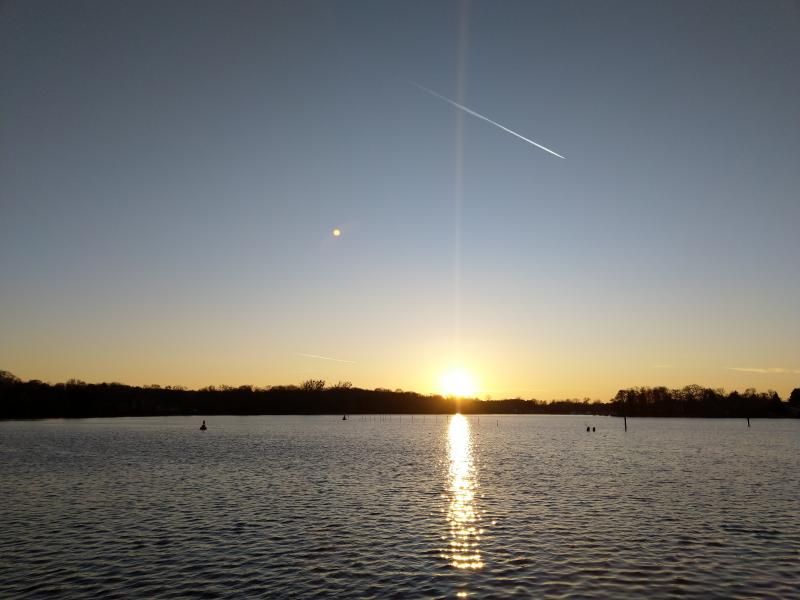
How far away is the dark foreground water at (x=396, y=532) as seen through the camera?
79.9 ft

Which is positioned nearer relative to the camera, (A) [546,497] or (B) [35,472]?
(A) [546,497]

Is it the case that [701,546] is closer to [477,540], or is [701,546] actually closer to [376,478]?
[477,540]

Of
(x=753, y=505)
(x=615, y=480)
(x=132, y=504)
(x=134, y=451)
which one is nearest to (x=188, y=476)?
(x=132, y=504)

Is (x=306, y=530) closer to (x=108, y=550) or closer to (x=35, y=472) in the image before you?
A: (x=108, y=550)

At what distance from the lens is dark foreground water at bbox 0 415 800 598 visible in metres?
24.4

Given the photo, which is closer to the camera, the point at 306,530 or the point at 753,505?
the point at 306,530

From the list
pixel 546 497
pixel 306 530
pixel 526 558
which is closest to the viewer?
pixel 526 558

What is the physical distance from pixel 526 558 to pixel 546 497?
2049 cm

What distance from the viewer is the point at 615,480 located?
5875 centimetres

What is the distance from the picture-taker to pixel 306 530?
34.8 m

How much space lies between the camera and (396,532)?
3441 centimetres

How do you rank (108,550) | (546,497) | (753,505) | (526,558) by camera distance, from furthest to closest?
(546,497), (753,505), (108,550), (526,558)

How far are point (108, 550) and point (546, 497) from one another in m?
34.6

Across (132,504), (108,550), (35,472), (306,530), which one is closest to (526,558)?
(306,530)
